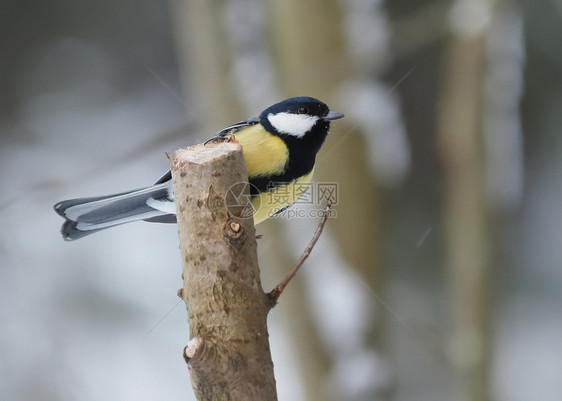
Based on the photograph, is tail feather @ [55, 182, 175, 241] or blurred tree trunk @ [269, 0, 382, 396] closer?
tail feather @ [55, 182, 175, 241]

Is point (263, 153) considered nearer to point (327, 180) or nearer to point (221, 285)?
point (221, 285)

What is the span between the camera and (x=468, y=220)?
2.74m

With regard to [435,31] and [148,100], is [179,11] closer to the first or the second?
[148,100]

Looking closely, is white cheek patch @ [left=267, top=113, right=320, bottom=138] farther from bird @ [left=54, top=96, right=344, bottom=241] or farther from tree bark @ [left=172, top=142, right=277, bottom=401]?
tree bark @ [left=172, top=142, right=277, bottom=401]

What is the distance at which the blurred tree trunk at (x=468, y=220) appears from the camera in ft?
8.70

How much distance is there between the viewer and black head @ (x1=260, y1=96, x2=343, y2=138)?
1817mm

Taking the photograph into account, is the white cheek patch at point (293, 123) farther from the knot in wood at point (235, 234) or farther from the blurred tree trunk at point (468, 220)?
the blurred tree trunk at point (468, 220)

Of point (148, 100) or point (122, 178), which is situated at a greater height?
point (148, 100)

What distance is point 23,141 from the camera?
394 centimetres

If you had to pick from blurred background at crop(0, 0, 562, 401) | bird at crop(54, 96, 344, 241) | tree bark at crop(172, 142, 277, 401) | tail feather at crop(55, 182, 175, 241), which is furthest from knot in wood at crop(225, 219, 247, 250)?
blurred background at crop(0, 0, 562, 401)

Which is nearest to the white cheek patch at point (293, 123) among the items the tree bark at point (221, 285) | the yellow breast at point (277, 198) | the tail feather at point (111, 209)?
the yellow breast at point (277, 198)

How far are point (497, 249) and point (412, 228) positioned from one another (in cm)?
118

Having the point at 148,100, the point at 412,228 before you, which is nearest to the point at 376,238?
the point at 412,228

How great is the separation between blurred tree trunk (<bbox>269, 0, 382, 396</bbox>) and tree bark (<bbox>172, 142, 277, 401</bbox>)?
69.1 inches
